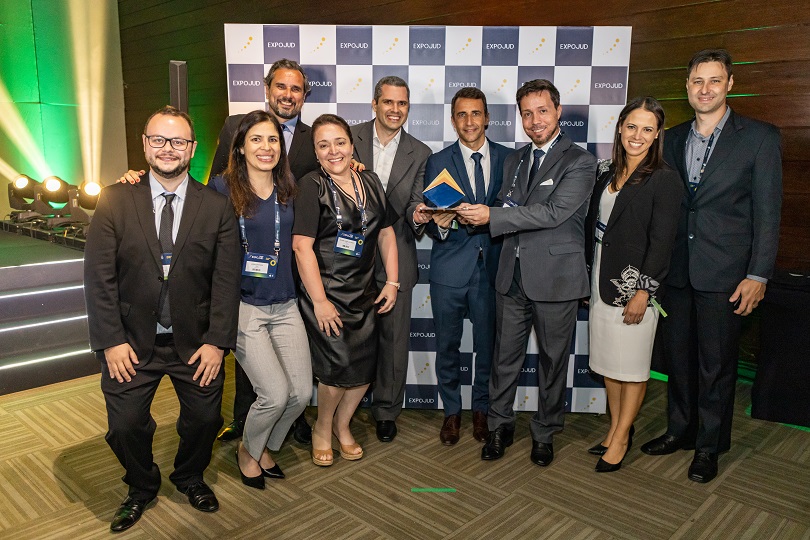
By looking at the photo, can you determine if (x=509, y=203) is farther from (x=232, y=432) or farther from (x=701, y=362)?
(x=232, y=432)

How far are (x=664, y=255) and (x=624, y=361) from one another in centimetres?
51

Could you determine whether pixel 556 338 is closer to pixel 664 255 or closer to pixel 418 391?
pixel 664 255

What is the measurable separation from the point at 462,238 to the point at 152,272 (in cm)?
149

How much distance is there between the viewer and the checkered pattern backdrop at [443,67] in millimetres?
3301

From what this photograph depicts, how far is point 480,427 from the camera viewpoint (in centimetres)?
324

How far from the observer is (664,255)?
2.60m

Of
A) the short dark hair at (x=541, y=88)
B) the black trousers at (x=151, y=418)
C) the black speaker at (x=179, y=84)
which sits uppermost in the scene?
the black speaker at (x=179, y=84)

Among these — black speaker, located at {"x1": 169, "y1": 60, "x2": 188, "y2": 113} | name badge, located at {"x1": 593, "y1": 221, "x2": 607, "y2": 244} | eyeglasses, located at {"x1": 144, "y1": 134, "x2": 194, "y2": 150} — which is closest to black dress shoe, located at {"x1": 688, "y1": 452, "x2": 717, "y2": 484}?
name badge, located at {"x1": 593, "y1": 221, "x2": 607, "y2": 244}

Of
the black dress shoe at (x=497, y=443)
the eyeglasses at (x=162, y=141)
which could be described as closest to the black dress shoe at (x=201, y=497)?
the black dress shoe at (x=497, y=443)

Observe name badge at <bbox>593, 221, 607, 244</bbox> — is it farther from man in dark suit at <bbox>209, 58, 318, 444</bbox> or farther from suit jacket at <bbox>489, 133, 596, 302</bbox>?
man in dark suit at <bbox>209, 58, 318, 444</bbox>

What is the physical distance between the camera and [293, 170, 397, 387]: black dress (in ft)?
8.61

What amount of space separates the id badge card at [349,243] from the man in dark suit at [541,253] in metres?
0.51

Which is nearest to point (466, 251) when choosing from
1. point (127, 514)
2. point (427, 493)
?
point (427, 493)

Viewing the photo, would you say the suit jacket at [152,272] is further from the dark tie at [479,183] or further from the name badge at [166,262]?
the dark tie at [479,183]
